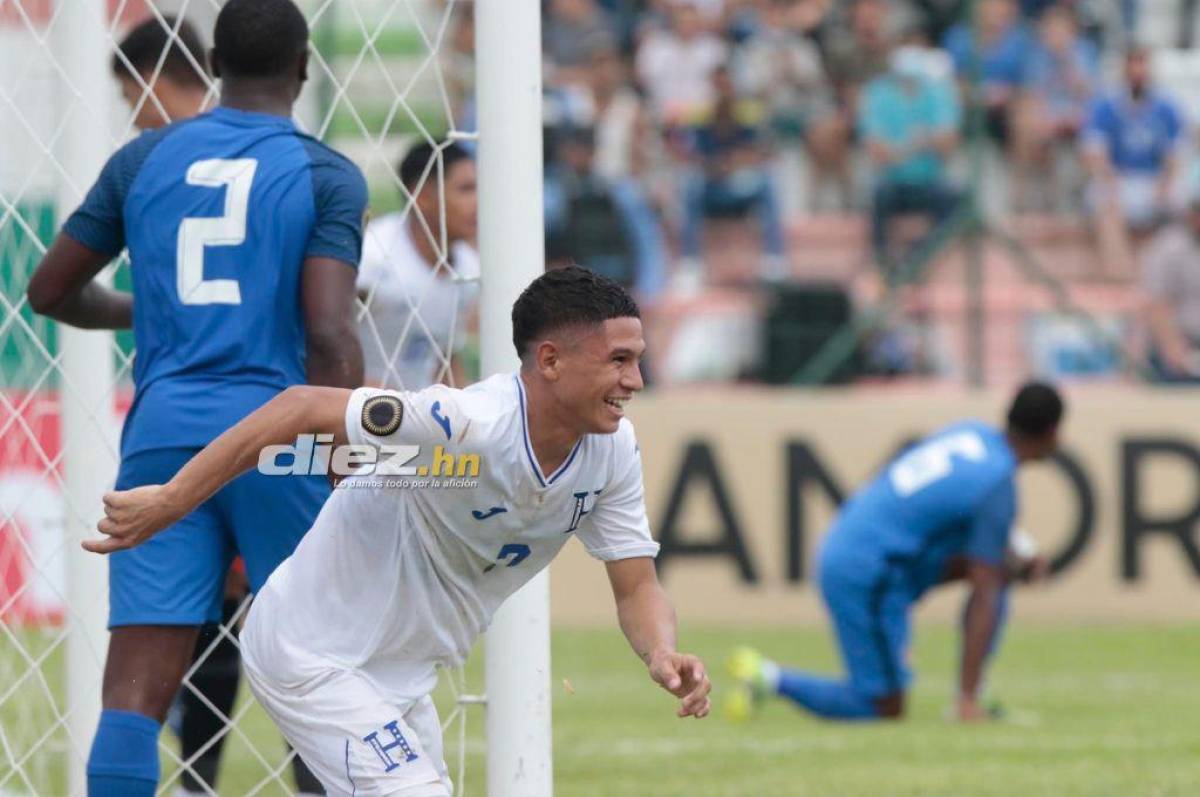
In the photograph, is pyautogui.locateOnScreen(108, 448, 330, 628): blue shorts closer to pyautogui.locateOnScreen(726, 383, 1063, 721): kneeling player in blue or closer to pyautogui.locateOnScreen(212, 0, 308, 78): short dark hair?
pyautogui.locateOnScreen(212, 0, 308, 78): short dark hair

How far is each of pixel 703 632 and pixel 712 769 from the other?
5356mm

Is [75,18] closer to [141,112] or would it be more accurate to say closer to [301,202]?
[141,112]

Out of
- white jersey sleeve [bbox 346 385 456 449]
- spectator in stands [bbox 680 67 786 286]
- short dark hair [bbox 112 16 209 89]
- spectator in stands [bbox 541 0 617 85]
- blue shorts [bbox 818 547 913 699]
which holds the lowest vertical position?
blue shorts [bbox 818 547 913 699]

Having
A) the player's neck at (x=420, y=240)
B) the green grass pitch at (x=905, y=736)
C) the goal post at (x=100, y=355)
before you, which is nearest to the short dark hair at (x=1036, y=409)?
the green grass pitch at (x=905, y=736)

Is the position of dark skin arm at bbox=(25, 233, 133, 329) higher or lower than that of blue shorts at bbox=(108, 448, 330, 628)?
higher

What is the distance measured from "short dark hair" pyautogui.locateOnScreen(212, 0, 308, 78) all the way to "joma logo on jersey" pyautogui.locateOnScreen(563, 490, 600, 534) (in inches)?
57.8

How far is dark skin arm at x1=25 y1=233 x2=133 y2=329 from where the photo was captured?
5519mm

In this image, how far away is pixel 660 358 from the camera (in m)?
14.5

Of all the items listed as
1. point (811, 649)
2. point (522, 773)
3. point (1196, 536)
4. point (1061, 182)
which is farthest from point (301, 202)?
point (1061, 182)

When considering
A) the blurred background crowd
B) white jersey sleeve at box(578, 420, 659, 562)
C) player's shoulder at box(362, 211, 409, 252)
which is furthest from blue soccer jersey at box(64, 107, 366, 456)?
the blurred background crowd

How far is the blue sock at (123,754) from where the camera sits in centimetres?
514

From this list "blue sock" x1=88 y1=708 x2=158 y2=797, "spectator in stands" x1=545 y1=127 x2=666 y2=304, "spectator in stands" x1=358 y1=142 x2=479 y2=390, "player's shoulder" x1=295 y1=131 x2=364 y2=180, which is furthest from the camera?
"spectator in stands" x1=545 y1=127 x2=666 y2=304

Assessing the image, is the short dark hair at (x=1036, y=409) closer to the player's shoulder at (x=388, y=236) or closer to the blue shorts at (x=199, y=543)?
the player's shoulder at (x=388, y=236)

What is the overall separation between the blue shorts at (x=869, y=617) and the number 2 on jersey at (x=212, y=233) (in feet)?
18.6
